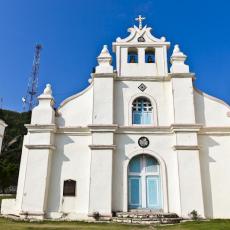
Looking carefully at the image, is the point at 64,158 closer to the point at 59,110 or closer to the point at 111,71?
the point at 59,110

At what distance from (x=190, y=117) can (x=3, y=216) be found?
32.9 ft

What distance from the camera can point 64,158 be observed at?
13.7 meters

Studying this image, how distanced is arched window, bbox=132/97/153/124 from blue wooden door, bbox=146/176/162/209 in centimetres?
292

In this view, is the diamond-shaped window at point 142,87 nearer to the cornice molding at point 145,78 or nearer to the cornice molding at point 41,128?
the cornice molding at point 145,78

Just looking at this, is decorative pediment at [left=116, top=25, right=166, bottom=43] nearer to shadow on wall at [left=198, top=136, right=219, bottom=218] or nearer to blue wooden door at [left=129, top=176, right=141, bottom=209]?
shadow on wall at [left=198, top=136, right=219, bottom=218]

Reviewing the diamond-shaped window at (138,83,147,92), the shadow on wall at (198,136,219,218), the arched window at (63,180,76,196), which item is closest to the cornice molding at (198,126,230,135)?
the shadow on wall at (198,136,219,218)

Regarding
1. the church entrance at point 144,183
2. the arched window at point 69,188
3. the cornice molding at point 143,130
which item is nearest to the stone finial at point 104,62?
the cornice molding at point 143,130

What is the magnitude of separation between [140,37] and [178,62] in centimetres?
290

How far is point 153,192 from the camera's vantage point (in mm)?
13195

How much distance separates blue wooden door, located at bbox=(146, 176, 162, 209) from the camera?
510 inches

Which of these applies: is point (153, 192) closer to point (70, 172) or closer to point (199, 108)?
point (70, 172)

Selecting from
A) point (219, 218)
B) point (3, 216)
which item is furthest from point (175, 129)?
point (3, 216)

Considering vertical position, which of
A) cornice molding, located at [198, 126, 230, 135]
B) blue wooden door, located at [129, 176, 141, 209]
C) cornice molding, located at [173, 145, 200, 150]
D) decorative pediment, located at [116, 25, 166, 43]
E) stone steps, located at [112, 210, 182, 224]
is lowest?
stone steps, located at [112, 210, 182, 224]

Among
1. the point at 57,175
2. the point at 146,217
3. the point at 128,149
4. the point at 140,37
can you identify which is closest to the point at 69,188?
the point at 57,175
